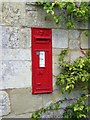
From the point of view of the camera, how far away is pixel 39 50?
15.1ft

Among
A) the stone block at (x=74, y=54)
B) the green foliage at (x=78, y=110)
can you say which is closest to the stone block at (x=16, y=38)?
the stone block at (x=74, y=54)

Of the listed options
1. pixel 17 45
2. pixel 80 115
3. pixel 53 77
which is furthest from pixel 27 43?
pixel 80 115

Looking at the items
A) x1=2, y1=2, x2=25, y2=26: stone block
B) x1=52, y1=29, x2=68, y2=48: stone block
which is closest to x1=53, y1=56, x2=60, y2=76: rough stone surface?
x1=52, y1=29, x2=68, y2=48: stone block

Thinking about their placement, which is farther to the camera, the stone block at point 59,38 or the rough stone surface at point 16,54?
the stone block at point 59,38

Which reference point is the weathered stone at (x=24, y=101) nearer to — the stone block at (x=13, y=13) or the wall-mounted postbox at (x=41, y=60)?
the wall-mounted postbox at (x=41, y=60)

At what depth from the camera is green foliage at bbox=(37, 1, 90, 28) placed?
458cm

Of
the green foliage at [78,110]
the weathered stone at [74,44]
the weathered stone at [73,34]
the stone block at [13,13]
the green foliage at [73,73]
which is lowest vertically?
the green foliage at [78,110]

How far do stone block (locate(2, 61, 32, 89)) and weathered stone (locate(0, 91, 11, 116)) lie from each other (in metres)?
0.11

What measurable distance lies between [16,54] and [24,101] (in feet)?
2.19

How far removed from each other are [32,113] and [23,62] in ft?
2.45

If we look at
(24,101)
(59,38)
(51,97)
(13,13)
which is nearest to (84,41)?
(59,38)

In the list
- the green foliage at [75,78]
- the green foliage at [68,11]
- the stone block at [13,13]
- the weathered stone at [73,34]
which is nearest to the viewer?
the stone block at [13,13]

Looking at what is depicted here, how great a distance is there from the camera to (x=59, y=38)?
4.77 m

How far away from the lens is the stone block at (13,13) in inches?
173
